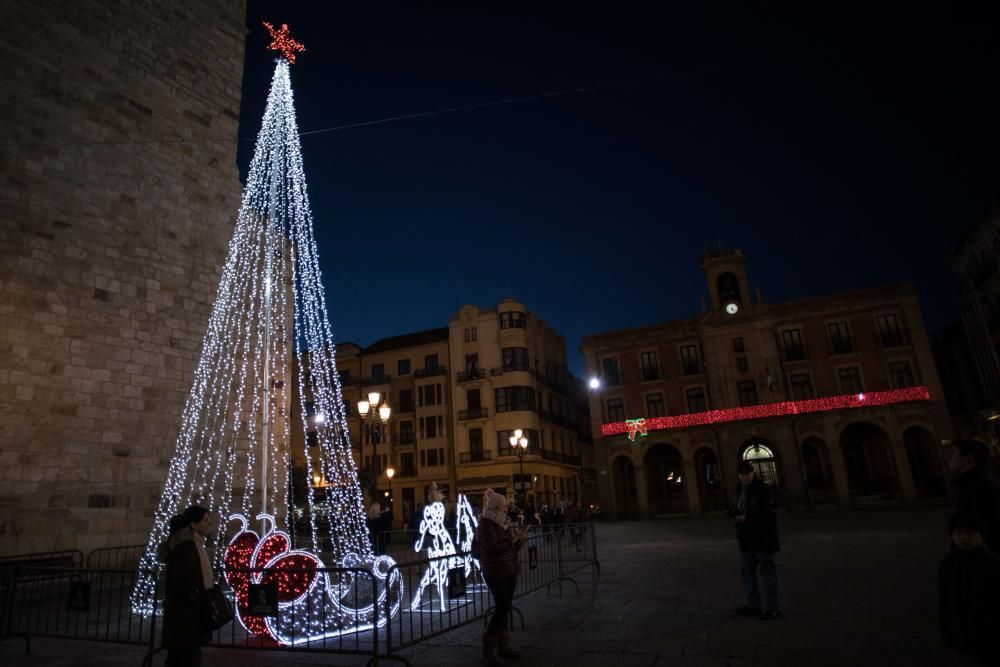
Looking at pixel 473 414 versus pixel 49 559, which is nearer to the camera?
pixel 49 559

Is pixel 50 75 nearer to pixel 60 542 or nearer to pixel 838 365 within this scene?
pixel 60 542

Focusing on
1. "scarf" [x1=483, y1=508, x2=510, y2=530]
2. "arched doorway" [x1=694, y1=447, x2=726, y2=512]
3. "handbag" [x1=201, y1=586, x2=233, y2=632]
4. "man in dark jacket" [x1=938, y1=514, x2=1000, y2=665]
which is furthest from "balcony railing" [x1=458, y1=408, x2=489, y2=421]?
"man in dark jacket" [x1=938, y1=514, x2=1000, y2=665]

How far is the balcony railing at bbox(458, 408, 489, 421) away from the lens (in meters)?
38.8

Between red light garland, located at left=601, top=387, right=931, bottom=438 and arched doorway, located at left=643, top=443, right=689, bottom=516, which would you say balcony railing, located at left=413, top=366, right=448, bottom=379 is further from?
arched doorway, located at left=643, top=443, right=689, bottom=516

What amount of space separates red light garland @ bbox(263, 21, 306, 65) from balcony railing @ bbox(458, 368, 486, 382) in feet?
94.6

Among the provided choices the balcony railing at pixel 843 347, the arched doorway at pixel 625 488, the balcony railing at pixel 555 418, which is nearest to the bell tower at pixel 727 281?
the balcony railing at pixel 843 347

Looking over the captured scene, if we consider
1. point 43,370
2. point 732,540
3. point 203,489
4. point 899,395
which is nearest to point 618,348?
point 899,395

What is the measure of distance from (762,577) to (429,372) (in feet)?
118

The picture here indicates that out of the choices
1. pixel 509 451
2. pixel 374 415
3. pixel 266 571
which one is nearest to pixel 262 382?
pixel 374 415

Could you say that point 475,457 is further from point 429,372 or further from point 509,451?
point 429,372

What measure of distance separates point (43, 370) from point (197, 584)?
8.85 metres

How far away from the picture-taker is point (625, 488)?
36875mm

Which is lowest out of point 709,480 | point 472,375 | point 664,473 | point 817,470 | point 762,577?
point 762,577

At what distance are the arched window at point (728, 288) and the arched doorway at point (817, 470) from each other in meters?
9.13
